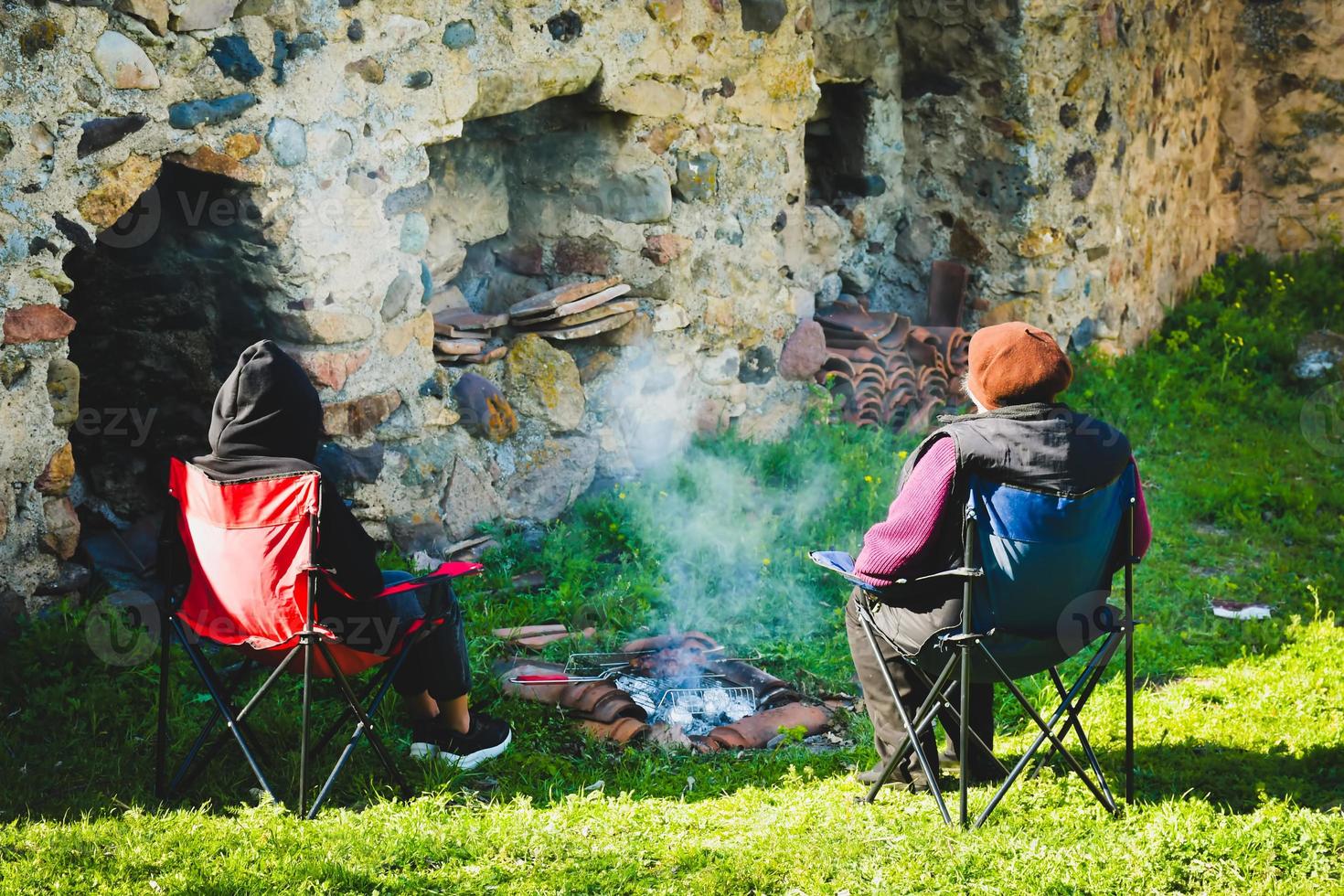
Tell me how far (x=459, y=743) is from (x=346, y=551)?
704 millimetres

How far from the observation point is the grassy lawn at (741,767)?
118 inches

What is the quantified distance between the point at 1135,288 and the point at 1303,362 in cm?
105

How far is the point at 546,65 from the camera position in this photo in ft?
16.1

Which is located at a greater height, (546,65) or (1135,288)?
(546,65)

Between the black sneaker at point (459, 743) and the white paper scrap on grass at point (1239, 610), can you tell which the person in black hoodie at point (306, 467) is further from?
the white paper scrap on grass at point (1239, 610)

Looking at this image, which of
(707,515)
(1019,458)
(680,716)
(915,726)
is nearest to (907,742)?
(915,726)

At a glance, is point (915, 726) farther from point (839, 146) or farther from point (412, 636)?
point (839, 146)

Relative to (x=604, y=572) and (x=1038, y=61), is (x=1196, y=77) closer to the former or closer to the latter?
(x=1038, y=61)

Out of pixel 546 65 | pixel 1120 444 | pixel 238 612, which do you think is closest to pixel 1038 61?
pixel 546 65

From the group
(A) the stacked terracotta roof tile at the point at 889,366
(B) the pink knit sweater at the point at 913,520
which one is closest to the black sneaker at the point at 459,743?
(B) the pink knit sweater at the point at 913,520

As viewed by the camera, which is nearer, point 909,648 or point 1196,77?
point 909,648

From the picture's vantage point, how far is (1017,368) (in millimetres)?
3148

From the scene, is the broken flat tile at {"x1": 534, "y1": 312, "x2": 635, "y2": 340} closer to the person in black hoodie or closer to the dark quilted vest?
the person in black hoodie

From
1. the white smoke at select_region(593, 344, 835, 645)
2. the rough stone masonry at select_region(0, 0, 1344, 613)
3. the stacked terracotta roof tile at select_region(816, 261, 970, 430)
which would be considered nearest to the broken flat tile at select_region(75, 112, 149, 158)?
the rough stone masonry at select_region(0, 0, 1344, 613)
